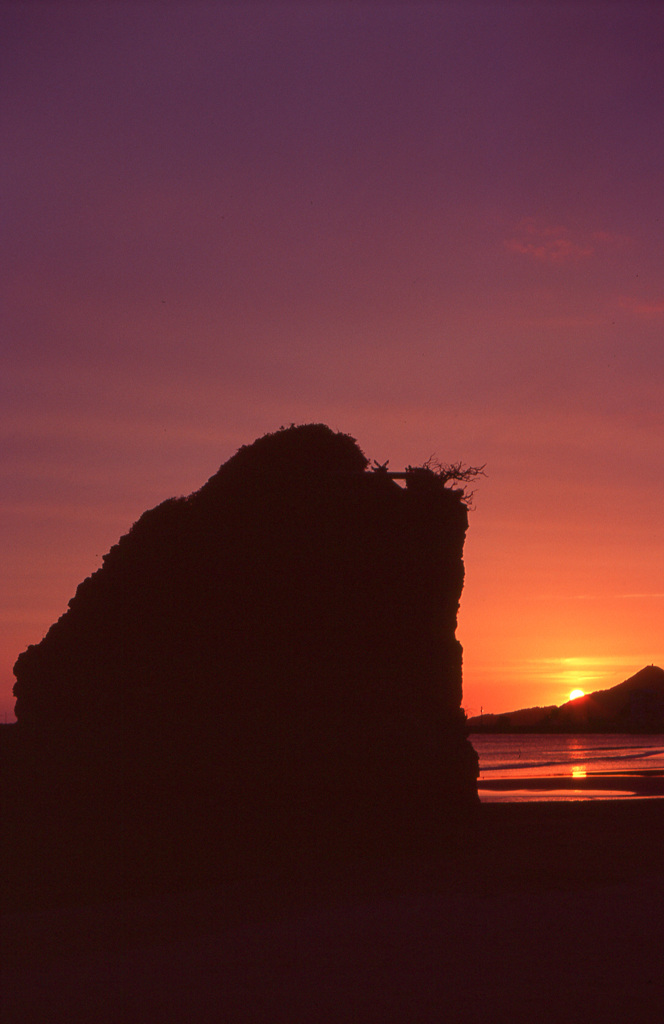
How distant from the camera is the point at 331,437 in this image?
15891mm

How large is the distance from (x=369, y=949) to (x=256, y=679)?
5318 mm

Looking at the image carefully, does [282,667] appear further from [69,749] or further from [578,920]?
[578,920]

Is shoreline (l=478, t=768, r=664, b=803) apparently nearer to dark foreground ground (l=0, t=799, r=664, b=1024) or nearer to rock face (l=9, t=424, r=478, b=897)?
rock face (l=9, t=424, r=478, b=897)

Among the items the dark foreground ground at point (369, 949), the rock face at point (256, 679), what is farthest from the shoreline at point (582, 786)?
the dark foreground ground at point (369, 949)

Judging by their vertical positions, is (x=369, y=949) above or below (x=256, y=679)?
below

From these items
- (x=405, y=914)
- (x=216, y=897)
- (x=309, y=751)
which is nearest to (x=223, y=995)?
(x=405, y=914)

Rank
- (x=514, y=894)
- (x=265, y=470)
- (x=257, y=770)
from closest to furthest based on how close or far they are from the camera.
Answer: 1. (x=514, y=894)
2. (x=257, y=770)
3. (x=265, y=470)

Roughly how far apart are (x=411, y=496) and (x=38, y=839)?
8.26m

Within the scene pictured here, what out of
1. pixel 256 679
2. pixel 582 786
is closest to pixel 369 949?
pixel 256 679

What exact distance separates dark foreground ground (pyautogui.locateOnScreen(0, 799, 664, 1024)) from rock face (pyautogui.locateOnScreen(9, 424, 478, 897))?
134 cm

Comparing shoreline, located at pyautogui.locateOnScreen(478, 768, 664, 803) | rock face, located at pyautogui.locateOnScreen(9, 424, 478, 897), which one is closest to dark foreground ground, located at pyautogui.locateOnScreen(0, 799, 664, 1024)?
rock face, located at pyautogui.locateOnScreen(9, 424, 478, 897)

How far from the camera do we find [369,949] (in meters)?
9.20

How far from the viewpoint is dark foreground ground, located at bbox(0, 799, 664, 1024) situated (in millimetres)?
7582

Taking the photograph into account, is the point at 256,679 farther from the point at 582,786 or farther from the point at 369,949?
the point at 582,786
